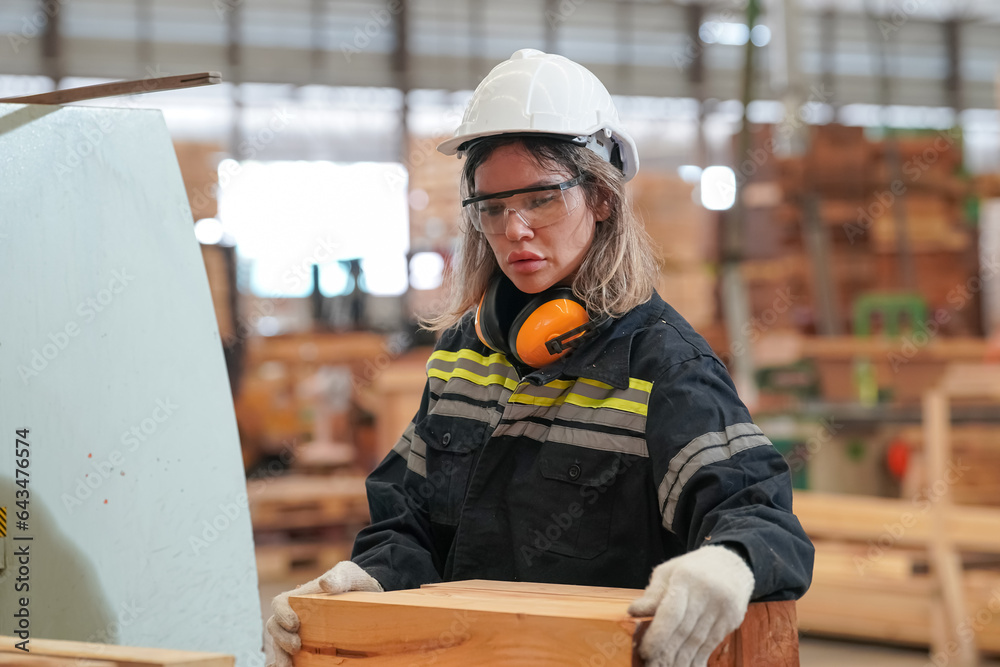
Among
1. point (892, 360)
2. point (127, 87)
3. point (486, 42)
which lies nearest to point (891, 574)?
point (892, 360)

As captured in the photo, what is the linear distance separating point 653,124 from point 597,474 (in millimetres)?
13635

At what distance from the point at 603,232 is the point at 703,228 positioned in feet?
20.3

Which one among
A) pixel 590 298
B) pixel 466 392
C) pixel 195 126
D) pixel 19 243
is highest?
pixel 195 126

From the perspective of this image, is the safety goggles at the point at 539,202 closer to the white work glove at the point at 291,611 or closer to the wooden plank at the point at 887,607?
the white work glove at the point at 291,611

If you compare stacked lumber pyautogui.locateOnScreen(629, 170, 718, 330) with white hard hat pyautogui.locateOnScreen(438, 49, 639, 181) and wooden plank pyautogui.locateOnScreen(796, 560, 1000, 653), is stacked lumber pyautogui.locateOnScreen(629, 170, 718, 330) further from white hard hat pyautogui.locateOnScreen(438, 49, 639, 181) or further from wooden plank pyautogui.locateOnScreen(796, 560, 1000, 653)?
white hard hat pyautogui.locateOnScreen(438, 49, 639, 181)

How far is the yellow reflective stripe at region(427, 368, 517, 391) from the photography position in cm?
179

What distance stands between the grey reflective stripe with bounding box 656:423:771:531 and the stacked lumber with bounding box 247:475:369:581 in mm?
5678

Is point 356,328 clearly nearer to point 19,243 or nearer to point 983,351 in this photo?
point 983,351

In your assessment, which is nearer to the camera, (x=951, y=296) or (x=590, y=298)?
(x=590, y=298)

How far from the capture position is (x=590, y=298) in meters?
1.73

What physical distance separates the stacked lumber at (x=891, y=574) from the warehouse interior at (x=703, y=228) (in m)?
0.02

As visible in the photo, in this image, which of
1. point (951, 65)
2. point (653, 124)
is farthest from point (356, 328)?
point (951, 65)

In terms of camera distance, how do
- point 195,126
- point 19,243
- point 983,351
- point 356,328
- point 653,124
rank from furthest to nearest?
point 653,124
point 195,126
point 356,328
point 983,351
point 19,243

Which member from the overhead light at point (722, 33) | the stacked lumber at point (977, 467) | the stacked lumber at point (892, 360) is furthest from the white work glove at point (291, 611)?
the overhead light at point (722, 33)
